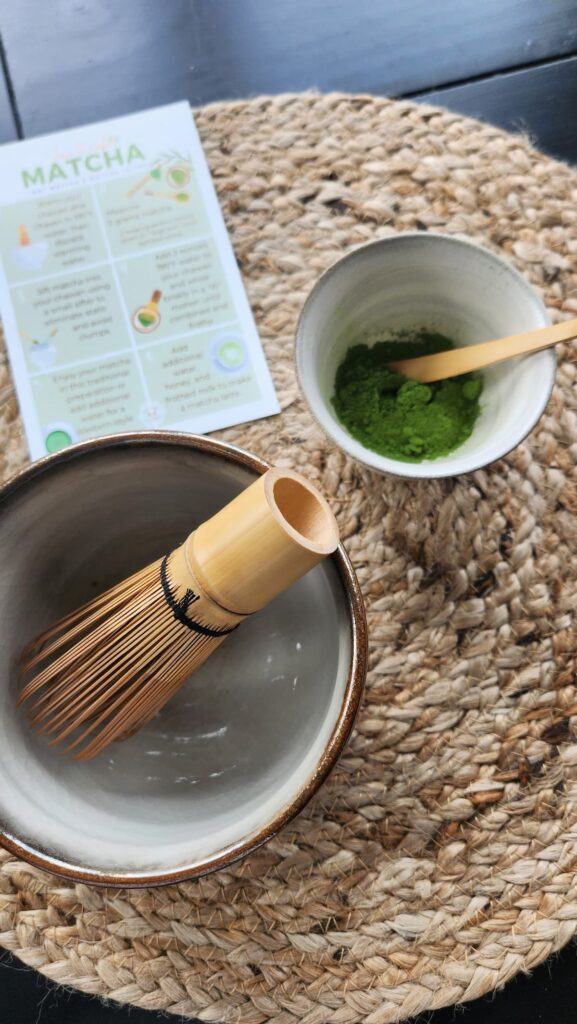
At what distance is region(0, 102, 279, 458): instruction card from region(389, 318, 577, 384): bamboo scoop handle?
0.10 meters

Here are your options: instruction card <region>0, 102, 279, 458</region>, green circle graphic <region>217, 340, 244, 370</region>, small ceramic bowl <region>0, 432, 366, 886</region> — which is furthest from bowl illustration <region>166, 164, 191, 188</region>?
small ceramic bowl <region>0, 432, 366, 886</region>

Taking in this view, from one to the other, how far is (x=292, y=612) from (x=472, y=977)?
25cm

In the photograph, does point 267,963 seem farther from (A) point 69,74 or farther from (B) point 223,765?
(A) point 69,74

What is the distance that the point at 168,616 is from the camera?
45 cm

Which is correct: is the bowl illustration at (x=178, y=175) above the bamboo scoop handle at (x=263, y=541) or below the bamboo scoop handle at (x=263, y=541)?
above

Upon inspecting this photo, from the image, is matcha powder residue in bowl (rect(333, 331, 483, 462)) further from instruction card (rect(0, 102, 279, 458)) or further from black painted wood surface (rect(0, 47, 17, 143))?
black painted wood surface (rect(0, 47, 17, 143))

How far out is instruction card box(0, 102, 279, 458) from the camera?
629 millimetres

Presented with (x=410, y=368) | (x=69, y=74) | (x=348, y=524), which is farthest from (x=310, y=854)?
(x=69, y=74)

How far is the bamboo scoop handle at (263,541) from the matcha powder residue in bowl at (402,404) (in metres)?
0.18

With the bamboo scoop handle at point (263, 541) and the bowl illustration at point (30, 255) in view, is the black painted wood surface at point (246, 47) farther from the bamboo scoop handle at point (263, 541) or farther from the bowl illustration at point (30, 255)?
the bamboo scoop handle at point (263, 541)

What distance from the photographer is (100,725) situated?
0.52 meters

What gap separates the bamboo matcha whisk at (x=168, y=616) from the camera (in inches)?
15.2

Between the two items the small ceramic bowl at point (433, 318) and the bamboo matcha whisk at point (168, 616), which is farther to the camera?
the small ceramic bowl at point (433, 318)

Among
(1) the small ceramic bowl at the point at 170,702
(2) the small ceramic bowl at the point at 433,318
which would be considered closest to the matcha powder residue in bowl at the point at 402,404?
(2) the small ceramic bowl at the point at 433,318
